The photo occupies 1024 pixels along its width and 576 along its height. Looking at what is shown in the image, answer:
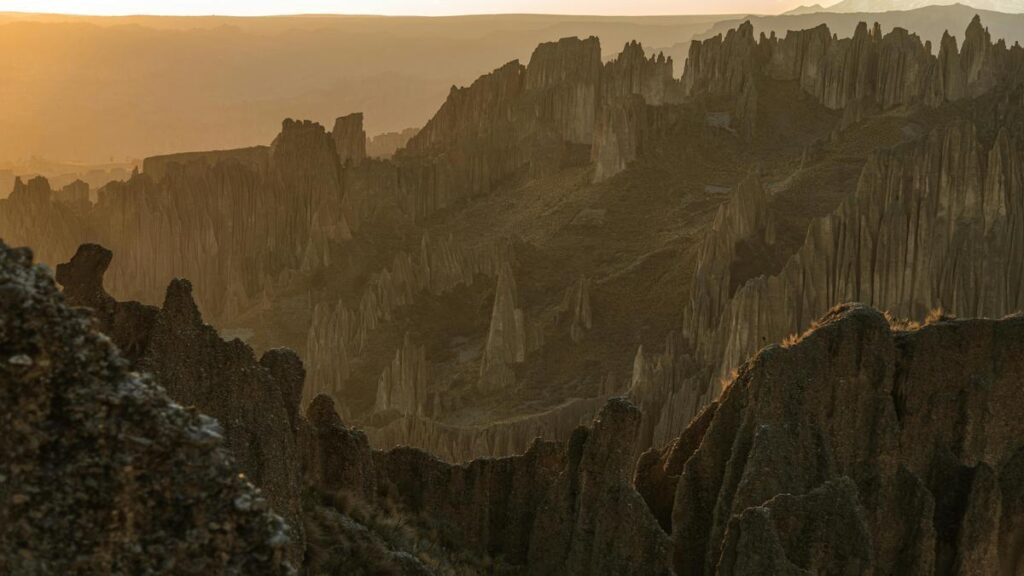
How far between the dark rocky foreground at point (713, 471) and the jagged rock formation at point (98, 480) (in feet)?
13.1

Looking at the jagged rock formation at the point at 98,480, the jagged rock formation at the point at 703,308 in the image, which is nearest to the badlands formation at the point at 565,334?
the jagged rock formation at the point at 98,480

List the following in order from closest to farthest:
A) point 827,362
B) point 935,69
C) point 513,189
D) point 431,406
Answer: point 827,362
point 431,406
point 935,69
point 513,189

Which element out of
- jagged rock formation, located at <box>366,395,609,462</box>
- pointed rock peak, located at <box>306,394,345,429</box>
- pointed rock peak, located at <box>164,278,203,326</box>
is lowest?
pointed rock peak, located at <box>306,394,345,429</box>

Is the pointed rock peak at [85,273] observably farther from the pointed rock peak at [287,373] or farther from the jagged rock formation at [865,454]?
the jagged rock formation at [865,454]

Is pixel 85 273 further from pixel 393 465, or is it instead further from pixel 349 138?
pixel 349 138

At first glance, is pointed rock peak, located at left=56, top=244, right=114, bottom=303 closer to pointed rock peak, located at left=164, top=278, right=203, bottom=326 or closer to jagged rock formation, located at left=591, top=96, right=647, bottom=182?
pointed rock peak, located at left=164, top=278, right=203, bottom=326

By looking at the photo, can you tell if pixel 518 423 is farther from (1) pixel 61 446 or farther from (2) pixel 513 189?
(2) pixel 513 189

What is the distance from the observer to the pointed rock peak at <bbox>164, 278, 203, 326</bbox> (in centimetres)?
1148

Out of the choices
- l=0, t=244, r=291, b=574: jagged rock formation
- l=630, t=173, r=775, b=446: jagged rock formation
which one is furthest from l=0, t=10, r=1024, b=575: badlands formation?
l=630, t=173, r=775, b=446: jagged rock formation

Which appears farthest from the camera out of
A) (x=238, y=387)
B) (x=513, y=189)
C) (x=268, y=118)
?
(x=268, y=118)

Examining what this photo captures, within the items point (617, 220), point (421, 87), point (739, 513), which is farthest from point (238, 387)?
point (421, 87)

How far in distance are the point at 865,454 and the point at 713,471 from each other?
183 centimetres

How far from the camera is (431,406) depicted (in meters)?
37.0

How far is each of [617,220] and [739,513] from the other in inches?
1668
